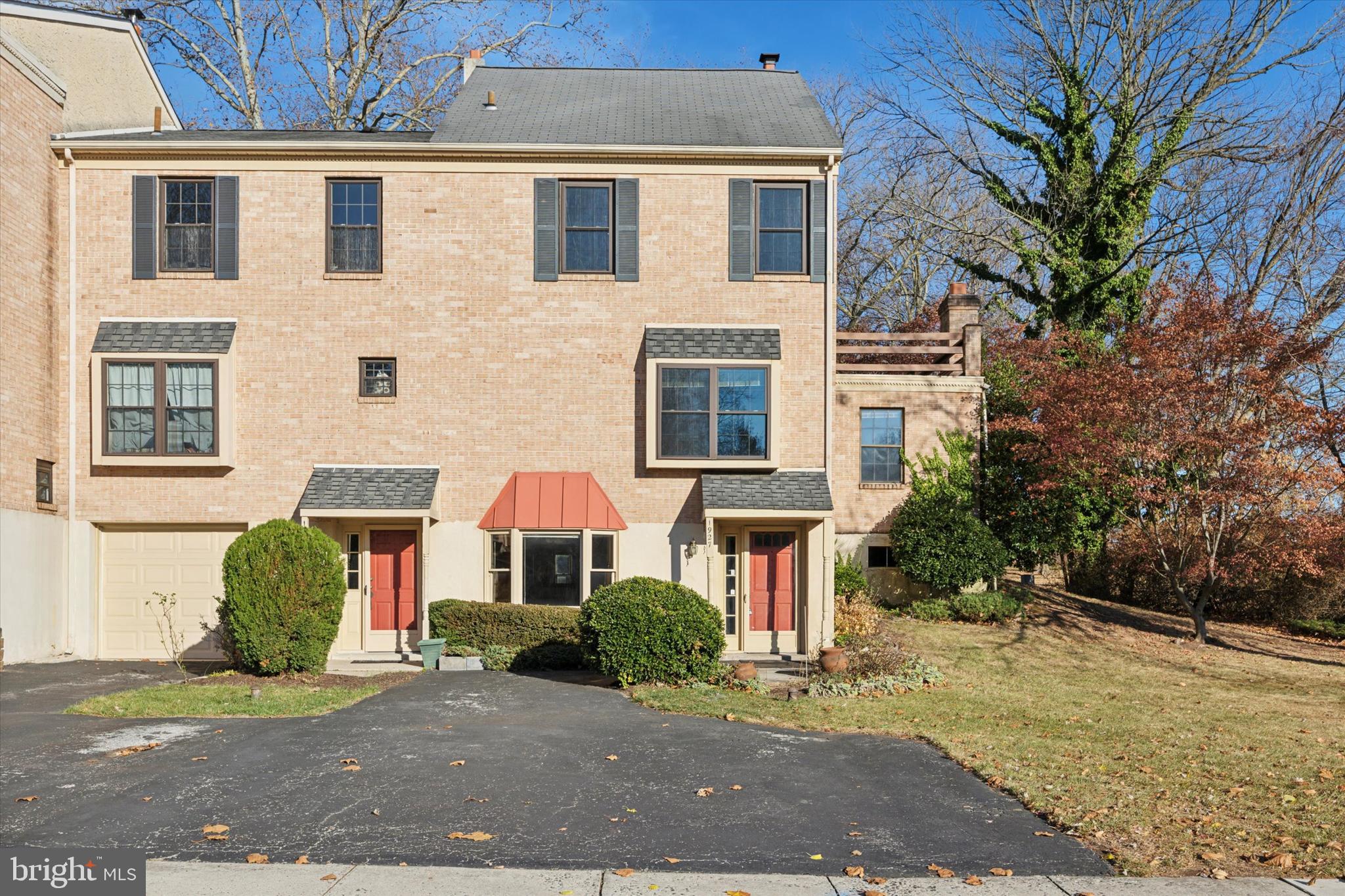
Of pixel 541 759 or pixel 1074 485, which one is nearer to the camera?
pixel 541 759

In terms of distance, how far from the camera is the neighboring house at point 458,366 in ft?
60.0

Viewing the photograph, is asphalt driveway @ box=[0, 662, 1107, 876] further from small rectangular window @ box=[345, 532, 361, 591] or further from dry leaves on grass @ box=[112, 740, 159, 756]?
small rectangular window @ box=[345, 532, 361, 591]

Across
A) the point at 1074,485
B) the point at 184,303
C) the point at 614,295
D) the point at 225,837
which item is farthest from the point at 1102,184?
the point at 225,837

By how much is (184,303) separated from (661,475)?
889 centimetres

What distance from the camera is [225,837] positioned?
24.9 ft

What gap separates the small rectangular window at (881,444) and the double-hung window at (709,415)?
17.6 feet

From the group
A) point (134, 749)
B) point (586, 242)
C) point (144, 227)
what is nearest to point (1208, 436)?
point (586, 242)

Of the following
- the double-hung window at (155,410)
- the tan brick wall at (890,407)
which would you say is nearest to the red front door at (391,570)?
the double-hung window at (155,410)

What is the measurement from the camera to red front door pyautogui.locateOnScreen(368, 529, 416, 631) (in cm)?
1878

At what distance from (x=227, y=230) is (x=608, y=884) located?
15.5 metres

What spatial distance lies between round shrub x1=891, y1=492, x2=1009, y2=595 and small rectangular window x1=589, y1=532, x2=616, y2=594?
673 centimetres

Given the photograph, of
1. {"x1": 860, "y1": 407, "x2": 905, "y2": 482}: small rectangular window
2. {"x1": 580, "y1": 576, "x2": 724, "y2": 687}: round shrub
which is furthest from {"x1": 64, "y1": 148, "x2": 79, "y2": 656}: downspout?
{"x1": 860, "y1": 407, "x2": 905, "y2": 482}: small rectangular window

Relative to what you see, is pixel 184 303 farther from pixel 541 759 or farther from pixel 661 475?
pixel 541 759

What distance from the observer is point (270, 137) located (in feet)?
63.1
